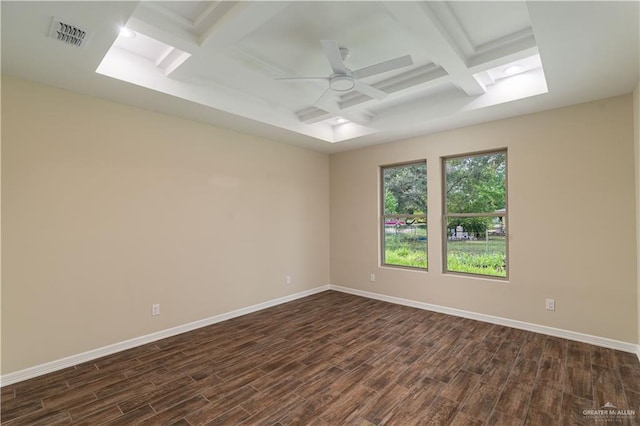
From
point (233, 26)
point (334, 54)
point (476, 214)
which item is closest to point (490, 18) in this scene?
point (334, 54)

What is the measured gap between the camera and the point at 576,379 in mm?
2518

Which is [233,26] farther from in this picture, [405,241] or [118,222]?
[405,241]

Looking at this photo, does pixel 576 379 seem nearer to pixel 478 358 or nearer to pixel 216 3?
pixel 478 358

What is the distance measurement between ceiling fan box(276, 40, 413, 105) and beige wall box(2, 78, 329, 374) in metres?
1.92

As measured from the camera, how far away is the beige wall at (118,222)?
2.64 metres

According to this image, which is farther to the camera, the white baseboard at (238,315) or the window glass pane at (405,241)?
the window glass pane at (405,241)

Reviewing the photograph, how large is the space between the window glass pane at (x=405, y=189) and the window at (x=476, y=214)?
0.35m

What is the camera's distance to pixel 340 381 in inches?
99.7

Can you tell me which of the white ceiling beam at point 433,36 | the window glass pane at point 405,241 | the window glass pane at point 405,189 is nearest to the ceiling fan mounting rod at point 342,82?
the white ceiling beam at point 433,36

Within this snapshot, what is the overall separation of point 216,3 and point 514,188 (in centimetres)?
376

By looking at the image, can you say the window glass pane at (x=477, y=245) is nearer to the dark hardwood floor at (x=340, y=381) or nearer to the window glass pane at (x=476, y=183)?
the window glass pane at (x=476, y=183)

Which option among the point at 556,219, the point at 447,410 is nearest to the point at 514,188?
the point at 556,219

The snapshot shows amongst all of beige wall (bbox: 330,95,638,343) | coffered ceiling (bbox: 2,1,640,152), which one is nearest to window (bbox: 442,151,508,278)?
beige wall (bbox: 330,95,638,343)

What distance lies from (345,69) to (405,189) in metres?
2.73
